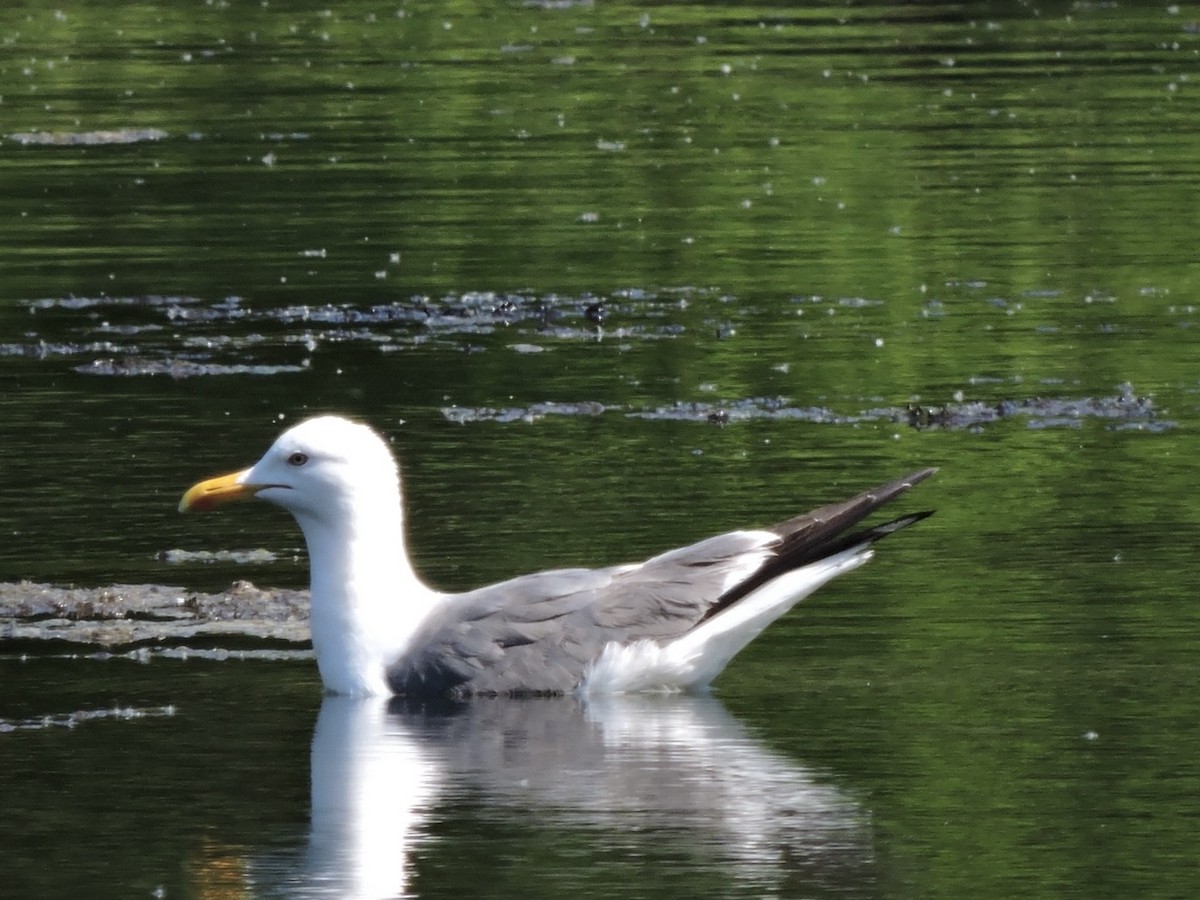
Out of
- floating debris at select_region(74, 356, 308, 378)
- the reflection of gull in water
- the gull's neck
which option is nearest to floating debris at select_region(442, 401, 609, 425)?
floating debris at select_region(74, 356, 308, 378)

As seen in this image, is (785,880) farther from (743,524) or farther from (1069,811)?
(743,524)

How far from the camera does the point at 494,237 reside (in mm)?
19734

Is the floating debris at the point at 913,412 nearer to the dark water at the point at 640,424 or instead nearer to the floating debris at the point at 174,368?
the dark water at the point at 640,424

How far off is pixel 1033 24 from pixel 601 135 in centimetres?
982

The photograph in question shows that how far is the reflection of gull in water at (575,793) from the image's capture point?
740cm

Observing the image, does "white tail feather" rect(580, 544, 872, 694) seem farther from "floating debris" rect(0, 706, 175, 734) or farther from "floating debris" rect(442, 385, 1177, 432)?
"floating debris" rect(442, 385, 1177, 432)

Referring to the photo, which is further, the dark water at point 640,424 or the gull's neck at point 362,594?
the gull's neck at point 362,594

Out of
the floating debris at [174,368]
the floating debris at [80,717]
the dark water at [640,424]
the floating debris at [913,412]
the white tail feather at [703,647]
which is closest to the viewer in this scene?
the dark water at [640,424]

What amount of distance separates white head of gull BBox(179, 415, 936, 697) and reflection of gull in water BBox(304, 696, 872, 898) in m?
0.11

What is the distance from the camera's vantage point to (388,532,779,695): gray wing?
9.33 meters

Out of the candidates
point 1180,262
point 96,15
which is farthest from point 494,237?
point 96,15

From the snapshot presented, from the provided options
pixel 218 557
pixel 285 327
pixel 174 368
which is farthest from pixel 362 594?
pixel 285 327

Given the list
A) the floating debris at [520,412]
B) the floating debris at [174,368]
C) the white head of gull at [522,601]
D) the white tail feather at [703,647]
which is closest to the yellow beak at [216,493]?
the white head of gull at [522,601]

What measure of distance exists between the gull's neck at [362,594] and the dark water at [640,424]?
215 mm
